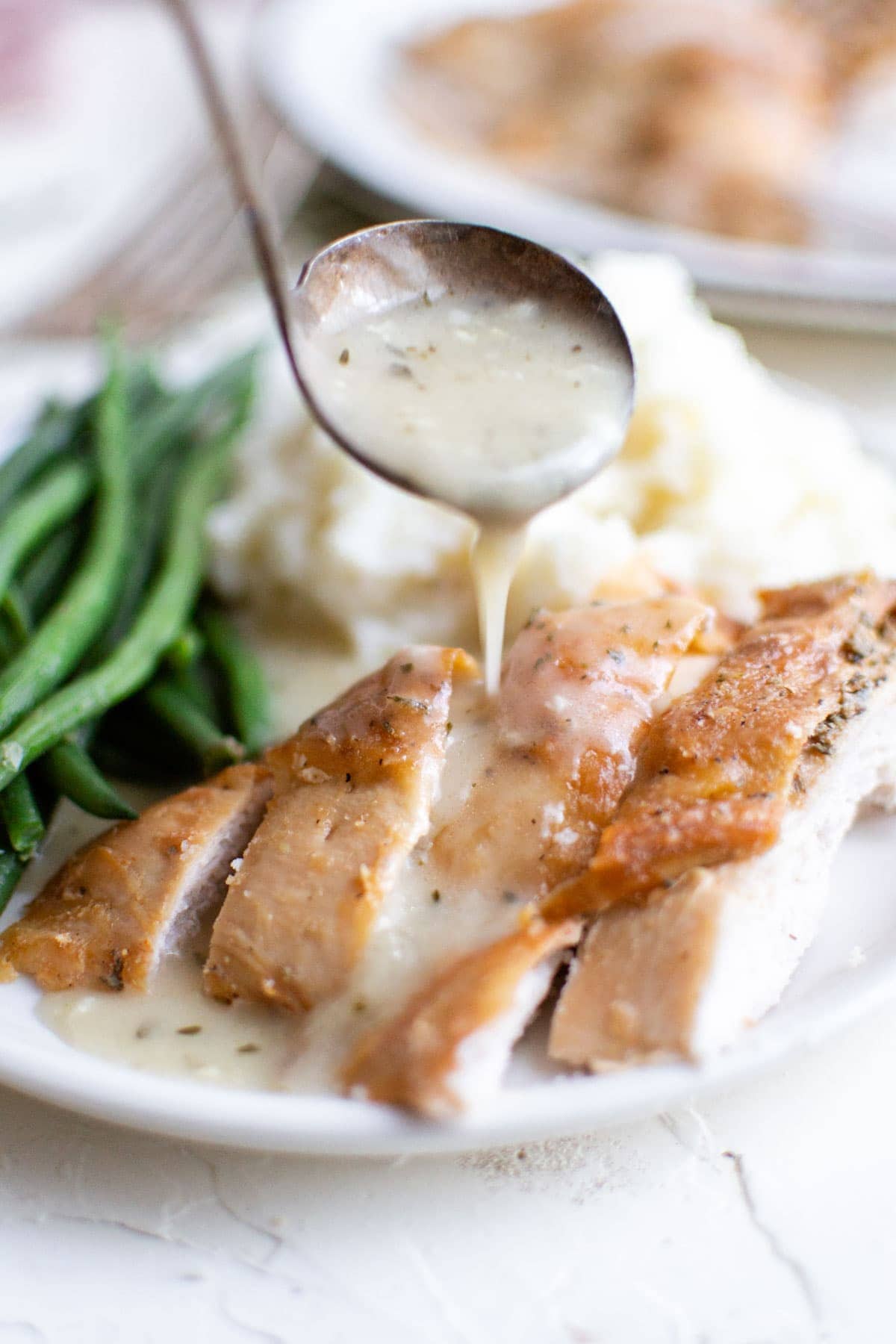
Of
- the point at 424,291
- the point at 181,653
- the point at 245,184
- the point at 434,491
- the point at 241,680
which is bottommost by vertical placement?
the point at 241,680

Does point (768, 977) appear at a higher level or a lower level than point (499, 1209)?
higher

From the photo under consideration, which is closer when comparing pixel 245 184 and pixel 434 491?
pixel 434 491

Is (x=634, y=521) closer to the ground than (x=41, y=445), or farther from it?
closer to the ground

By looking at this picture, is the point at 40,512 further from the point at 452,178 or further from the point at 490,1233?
the point at 452,178

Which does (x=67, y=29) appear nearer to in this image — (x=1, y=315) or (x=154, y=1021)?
(x=1, y=315)

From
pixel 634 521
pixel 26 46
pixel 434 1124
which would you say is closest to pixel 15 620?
pixel 634 521

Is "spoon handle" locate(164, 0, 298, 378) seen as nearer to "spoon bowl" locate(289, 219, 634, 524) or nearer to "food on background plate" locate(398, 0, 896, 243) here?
"spoon bowl" locate(289, 219, 634, 524)

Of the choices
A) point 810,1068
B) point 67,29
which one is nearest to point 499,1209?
point 810,1068

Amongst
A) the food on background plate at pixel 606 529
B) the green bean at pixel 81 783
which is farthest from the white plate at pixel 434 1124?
Answer: the food on background plate at pixel 606 529
